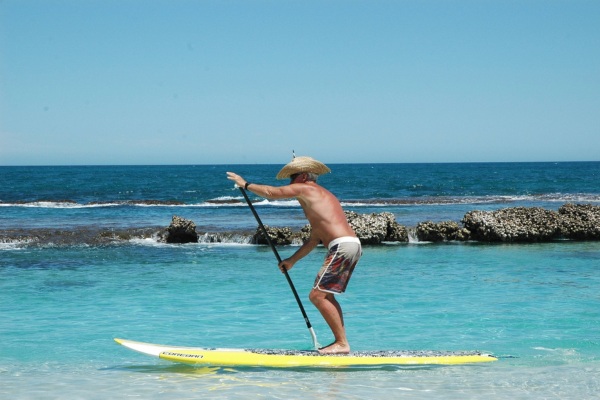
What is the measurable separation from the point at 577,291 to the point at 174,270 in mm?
7545

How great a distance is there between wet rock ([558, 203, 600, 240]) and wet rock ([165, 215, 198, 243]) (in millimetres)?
9851

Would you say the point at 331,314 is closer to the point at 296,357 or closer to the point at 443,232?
the point at 296,357

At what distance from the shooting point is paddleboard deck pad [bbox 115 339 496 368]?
7.38 meters

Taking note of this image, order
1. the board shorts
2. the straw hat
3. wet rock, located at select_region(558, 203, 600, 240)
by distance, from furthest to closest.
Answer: wet rock, located at select_region(558, 203, 600, 240)
the straw hat
the board shorts

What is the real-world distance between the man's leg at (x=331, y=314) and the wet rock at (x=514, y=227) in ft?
41.0

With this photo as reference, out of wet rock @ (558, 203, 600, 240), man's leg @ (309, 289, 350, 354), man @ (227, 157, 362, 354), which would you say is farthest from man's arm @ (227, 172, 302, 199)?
wet rock @ (558, 203, 600, 240)

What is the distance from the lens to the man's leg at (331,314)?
7.24m

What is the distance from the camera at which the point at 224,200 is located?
43.3m

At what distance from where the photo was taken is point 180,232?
2031cm

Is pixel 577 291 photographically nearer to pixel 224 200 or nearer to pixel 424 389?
pixel 424 389

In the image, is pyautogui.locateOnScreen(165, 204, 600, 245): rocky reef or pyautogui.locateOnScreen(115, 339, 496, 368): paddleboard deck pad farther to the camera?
pyautogui.locateOnScreen(165, 204, 600, 245): rocky reef

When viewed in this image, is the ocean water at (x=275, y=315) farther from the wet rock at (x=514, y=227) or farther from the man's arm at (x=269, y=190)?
the man's arm at (x=269, y=190)

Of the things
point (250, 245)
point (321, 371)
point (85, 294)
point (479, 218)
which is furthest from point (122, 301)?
point (479, 218)

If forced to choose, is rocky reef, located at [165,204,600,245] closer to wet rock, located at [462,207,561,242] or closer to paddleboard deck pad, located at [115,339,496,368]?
wet rock, located at [462,207,561,242]
